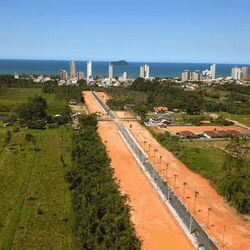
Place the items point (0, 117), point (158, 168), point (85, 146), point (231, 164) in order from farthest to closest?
point (0, 117), point (85, 146), point (158, 168), point (231, 164)

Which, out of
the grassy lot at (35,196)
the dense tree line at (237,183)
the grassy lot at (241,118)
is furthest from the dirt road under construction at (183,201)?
the grassy lot at (241,118)

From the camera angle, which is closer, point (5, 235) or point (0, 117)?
point (5, 235)

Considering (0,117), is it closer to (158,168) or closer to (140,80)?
(158,168)

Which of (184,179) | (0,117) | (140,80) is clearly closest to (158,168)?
(184,179)

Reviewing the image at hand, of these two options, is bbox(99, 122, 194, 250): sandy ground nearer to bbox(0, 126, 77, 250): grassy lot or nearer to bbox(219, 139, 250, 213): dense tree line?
bbox(0, 126, 77, 250): grassy lot

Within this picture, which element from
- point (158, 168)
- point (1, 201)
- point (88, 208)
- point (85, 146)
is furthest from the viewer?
point (85, 146)
